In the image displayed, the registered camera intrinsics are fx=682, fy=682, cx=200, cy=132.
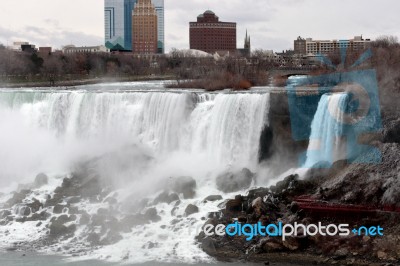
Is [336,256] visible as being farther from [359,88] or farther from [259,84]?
[259,84]

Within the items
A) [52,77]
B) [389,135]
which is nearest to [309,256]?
[389,135]

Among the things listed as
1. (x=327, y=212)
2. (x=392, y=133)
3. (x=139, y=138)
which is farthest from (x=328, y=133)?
(x=139, y=138)

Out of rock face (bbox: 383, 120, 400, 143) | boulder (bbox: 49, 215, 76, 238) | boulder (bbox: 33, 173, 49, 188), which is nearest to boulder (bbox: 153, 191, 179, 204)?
boulder (bbox: 49, 215, 76, 238)

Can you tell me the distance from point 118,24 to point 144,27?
9763mm

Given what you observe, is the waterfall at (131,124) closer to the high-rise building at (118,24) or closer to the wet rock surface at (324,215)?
the wet rock surface at (324,215)

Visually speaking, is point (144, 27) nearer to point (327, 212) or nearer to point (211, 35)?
point (211, 35)

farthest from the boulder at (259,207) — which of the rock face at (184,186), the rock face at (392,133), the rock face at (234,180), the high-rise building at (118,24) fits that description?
the high-rise building at (118,24)

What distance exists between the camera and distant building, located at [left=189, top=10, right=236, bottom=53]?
13525cm

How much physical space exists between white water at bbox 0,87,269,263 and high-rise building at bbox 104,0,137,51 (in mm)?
114082

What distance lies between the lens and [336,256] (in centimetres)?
1942

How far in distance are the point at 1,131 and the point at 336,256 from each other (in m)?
20.9

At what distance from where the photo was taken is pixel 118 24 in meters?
154

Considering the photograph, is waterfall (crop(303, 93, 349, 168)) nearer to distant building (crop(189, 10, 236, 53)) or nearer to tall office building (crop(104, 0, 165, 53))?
distant building (crop(189, 10, 236, 53))

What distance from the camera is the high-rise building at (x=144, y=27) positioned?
142 m
